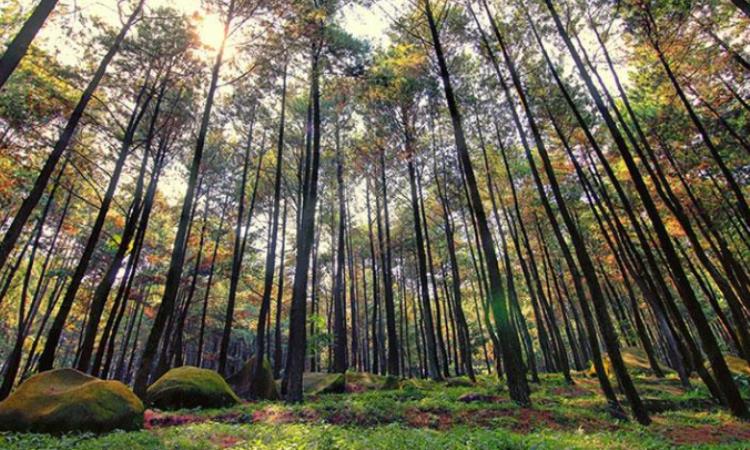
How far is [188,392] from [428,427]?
6.99m

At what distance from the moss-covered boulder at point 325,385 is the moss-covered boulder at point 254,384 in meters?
1.28

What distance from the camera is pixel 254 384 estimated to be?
12914 millimetres

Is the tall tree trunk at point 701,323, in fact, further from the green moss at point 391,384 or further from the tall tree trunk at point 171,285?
the tall tree trunk at point 171,285

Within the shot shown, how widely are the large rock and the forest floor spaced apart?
1.49 feet

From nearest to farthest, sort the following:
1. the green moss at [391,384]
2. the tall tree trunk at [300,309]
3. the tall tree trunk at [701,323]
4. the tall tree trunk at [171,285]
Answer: the tall tree trunk at [701,323]
the tall tree trunk at [171,285]
the tall tree trunk at [300,309]
the green moss at [391,384]

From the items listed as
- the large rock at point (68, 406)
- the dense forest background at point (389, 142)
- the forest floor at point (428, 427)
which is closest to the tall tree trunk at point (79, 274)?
the dense forest background at point (389, 142)

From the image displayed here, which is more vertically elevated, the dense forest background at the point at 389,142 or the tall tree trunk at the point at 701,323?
the dense forest background at the point at 389,142

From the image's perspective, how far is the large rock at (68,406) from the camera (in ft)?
20.1

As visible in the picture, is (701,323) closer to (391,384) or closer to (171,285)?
(391,384)

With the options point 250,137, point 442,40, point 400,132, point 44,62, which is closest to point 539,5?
point 442,40

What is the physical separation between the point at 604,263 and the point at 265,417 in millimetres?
22758

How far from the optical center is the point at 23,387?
6.82 metres

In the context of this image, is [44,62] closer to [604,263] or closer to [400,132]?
[400,132]

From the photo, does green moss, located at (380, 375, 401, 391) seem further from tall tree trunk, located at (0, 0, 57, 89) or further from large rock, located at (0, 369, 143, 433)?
tall tree trunk, located at (0, 0, 57, 89)
